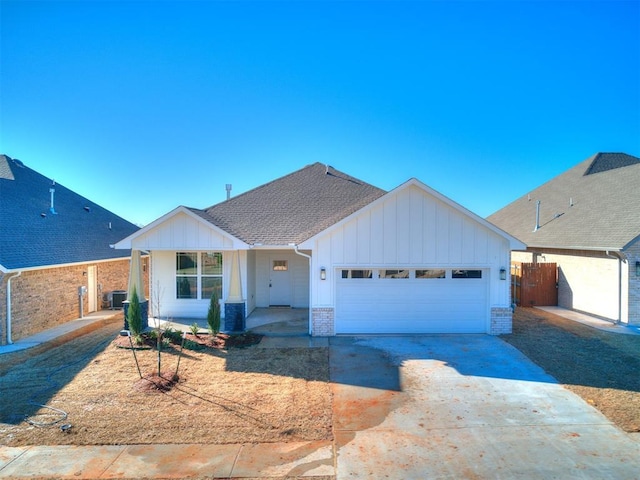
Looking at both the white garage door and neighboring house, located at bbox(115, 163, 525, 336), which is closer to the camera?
neighboring house, located at bbox(115, 163, 525, 336)

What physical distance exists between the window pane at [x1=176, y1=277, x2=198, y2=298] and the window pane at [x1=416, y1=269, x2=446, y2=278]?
307 inches

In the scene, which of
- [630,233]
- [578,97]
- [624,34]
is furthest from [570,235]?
[624,34]

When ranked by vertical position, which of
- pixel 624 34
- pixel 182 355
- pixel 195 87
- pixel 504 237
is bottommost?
pixel 182 355

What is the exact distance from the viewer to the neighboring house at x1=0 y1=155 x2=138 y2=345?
34.7ft

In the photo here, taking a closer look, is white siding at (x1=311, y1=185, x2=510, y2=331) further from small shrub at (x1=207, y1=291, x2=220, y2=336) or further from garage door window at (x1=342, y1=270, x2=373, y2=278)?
small shrub at (x1=207, y1=291, x2=220, y2=336)

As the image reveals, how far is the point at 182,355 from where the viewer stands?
8992 millimetres

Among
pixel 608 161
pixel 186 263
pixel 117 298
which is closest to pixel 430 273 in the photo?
pixel 186 263

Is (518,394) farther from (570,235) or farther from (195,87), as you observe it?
(195,87)

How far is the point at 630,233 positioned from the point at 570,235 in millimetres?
2844

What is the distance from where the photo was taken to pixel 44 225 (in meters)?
13.6

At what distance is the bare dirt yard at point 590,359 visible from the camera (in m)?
6.15

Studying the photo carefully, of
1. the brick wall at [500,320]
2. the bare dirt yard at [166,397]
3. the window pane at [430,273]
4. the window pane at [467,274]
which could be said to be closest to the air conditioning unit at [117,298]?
the bare dirt yard at [166,397]

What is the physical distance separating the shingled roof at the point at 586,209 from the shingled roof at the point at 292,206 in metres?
8.13

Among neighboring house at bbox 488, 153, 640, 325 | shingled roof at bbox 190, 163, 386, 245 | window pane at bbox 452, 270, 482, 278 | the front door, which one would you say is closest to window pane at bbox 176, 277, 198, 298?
shingled roof at bbox 190, 163, 386, 245
